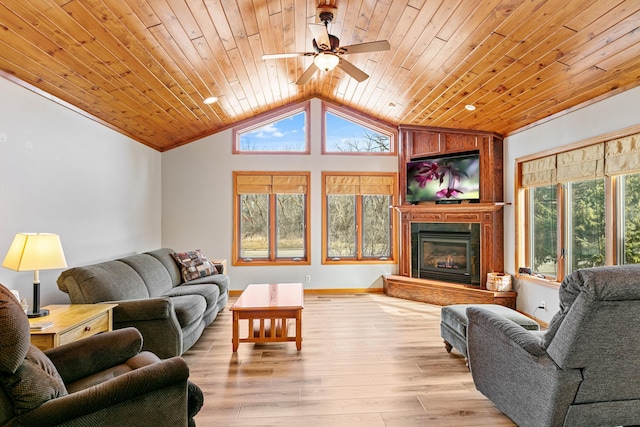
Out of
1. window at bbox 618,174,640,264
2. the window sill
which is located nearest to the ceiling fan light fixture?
window at bbox 618,174,640,264

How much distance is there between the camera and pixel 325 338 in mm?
3910

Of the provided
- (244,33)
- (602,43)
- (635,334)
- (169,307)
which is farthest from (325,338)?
(602,43)

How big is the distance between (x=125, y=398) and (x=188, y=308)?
1.90m

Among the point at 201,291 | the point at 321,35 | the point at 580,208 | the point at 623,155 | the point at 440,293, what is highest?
the point at 321,35

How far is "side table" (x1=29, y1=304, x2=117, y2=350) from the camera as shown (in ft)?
7.23

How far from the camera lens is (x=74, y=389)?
1.81m

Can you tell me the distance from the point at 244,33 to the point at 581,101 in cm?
358

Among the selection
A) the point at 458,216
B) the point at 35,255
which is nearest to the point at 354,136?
the point at 458,216

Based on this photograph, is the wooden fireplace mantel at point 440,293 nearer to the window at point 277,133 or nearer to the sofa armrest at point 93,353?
the window at point 277,133

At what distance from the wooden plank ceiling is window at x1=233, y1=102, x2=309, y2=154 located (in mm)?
1229

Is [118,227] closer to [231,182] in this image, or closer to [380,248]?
[231,182]

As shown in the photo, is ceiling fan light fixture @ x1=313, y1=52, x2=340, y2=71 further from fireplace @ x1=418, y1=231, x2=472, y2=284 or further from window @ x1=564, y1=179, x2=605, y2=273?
fireplace @ x1=418, y1=231, x2=472, y2=284

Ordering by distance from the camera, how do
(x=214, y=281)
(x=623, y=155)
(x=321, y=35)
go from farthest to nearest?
(x=214, y=281), (x=623, y=155), (x=321, y=35)

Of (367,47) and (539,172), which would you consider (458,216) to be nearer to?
(539,172)
